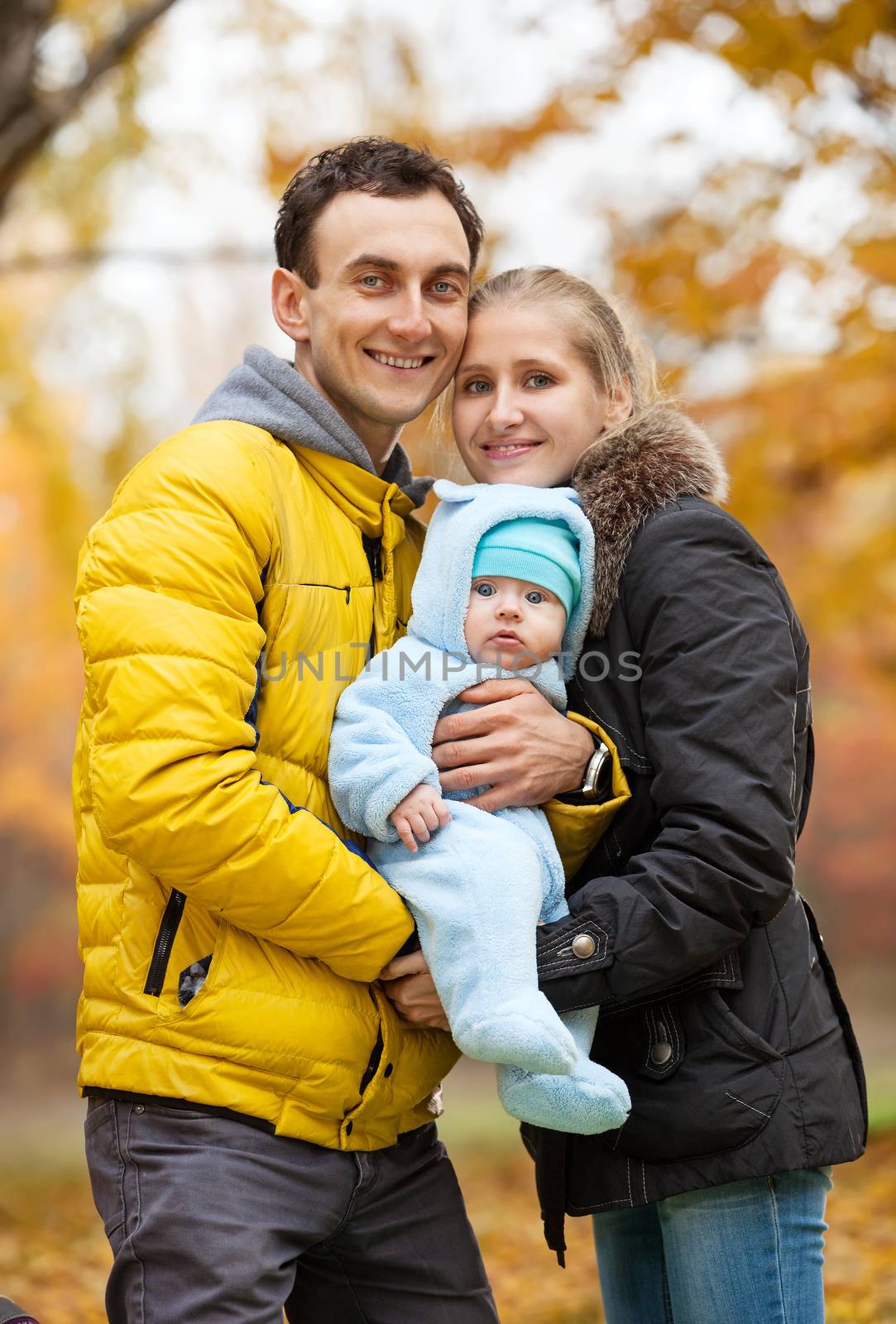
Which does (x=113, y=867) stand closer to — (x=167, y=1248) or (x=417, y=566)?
(x=167, y=1248)

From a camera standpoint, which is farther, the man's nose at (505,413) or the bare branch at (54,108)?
the bare branch at (54,108)

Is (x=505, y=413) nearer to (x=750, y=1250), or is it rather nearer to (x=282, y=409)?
(x=282, y=409)

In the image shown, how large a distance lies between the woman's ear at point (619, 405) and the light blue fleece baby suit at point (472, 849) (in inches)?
12.3

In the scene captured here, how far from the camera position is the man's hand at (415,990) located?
230 cm

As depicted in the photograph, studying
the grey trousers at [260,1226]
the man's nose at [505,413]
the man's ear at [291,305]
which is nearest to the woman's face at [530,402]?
the man's nose at [505,413]

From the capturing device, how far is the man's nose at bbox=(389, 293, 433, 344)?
2615 millimetres

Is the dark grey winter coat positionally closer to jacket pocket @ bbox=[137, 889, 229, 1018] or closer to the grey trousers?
the grey trousers

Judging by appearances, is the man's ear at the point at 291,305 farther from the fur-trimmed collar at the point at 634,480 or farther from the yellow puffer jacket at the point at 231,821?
the fur-trimmed collar at the point at 634,480

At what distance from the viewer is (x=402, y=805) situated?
7.44 ft

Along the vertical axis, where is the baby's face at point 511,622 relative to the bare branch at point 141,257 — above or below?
below

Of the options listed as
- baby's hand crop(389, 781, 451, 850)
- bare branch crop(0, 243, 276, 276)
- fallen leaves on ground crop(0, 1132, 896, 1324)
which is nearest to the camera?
baby's hand crop(389, 781, 451, 850)

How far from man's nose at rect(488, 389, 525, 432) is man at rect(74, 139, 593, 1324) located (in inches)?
8.5

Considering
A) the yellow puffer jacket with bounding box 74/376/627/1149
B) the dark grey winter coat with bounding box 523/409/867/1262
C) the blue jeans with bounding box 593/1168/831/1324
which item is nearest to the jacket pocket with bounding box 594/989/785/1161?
the dark grey winter coat with bounding box 523/409/867/1262

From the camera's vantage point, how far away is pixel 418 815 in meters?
2.25
